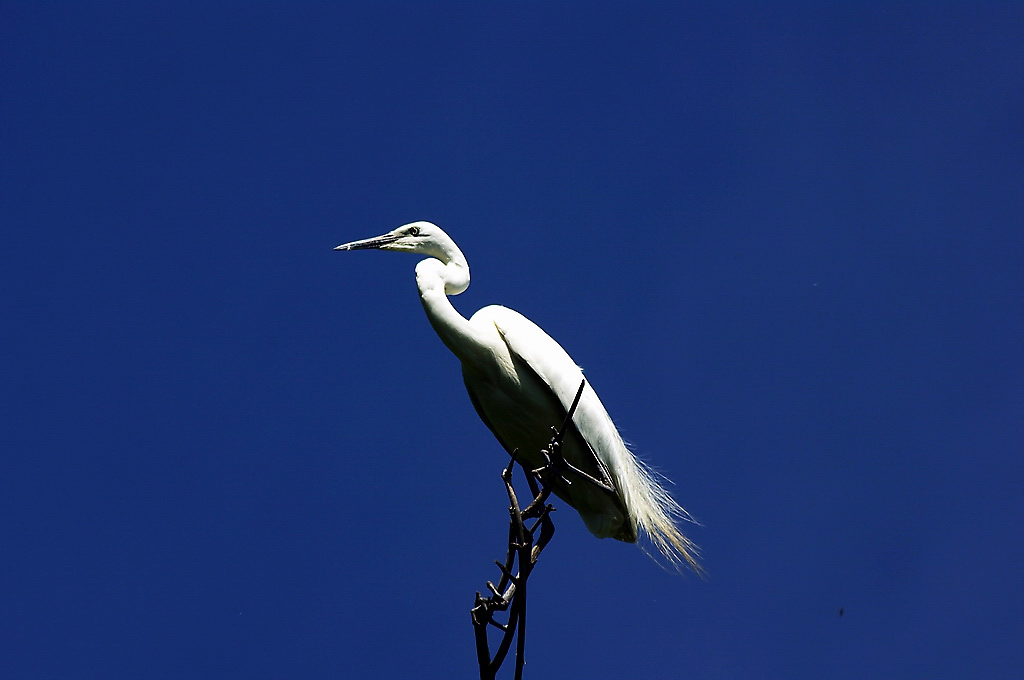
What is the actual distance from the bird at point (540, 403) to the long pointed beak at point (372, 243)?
328 millimetres

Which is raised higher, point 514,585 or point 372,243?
point 372,243

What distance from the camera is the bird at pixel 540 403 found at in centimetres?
532

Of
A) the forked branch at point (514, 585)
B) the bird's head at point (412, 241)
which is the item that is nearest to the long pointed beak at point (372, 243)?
the bird's head at point (412, 241)

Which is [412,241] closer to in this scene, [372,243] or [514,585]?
[372,243]

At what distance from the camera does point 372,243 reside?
5918 mm

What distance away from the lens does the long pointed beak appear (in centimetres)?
589

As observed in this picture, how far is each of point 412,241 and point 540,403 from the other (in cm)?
124

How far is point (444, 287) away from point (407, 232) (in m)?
0.47

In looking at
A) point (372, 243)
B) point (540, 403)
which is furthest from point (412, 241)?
point (540, 403)

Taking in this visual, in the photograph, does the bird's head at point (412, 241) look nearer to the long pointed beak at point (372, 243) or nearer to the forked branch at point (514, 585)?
the long pointed beak at point (372, 243)

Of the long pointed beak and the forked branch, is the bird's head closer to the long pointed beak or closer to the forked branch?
the long pointed beak

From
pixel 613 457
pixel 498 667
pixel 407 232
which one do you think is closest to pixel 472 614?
pixel 498 667

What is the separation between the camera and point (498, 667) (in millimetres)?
3814

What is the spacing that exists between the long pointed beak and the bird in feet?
1.08
